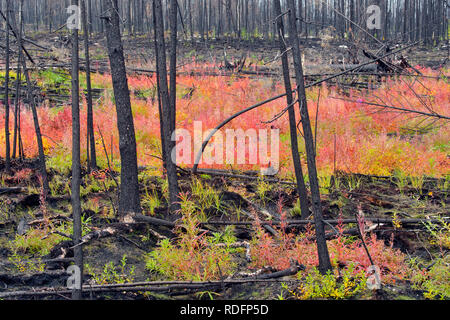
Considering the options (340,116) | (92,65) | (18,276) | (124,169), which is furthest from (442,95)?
(92,65)

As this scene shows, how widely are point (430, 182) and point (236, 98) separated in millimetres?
5434

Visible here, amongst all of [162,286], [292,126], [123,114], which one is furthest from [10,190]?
[292,126]

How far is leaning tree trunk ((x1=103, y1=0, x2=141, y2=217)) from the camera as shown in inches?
172

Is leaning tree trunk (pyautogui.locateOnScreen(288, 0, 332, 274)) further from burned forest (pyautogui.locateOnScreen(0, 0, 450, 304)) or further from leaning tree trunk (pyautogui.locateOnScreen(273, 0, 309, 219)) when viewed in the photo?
leaning tree trunk (pyautogui.locateOnScreen(273, 0, 309, 219))

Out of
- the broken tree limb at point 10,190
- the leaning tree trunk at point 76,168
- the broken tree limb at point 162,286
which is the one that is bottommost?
the broken tree limb at point 162,286

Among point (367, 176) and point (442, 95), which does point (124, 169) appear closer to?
point (367, 176)

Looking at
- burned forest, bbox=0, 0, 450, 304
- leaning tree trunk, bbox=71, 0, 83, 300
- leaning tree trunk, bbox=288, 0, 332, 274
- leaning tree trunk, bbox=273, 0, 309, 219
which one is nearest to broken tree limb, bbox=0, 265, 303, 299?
burned forest, bbox=0, 0, 450, 304

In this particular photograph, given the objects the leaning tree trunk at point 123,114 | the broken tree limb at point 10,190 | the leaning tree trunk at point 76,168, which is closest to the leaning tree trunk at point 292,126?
the leaning tree trunk at point 123,114

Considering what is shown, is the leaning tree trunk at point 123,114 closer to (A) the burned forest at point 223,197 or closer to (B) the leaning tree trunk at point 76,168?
(A) the burned forest at point 223,197

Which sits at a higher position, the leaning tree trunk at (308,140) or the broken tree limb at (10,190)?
the leaning tree trunk at (308,140)

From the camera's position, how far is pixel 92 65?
1759 cm

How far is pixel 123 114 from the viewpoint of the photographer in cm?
457

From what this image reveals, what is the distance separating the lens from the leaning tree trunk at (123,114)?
A: 4363 mm

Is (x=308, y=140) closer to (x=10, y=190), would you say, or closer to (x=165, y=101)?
(x=165, y=101)
